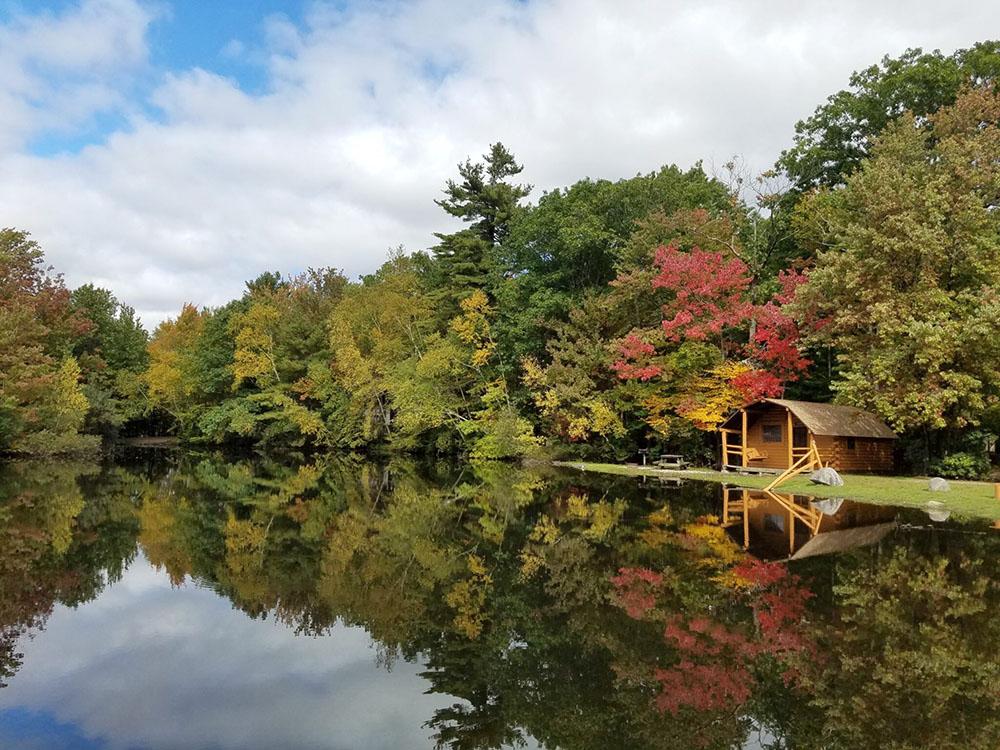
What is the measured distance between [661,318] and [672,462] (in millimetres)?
6960

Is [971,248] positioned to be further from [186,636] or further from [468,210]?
[468,210]

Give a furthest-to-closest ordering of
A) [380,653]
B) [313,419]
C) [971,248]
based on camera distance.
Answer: [313,419]
[971,248]
[380,653]

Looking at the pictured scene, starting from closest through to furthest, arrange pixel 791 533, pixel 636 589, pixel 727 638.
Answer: pixel 727 638 → pixel 636 589 → pixel 791 533

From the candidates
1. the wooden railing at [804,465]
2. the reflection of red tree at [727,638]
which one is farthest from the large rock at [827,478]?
the reflection of red tree at [727,638]

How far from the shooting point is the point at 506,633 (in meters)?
7.63

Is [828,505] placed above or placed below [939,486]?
below

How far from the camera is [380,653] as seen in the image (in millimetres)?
7242

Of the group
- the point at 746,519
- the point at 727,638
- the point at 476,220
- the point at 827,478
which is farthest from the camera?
the point at 476,220

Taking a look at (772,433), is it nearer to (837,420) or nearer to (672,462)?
(837,420)

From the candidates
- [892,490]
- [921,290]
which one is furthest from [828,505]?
[921,290]

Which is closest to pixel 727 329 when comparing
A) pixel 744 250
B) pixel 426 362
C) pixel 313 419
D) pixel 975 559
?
pixel 744 250

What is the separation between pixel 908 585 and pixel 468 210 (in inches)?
1469

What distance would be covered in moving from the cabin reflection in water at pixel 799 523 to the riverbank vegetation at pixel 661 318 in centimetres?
563

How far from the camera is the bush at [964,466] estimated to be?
22141 mm
